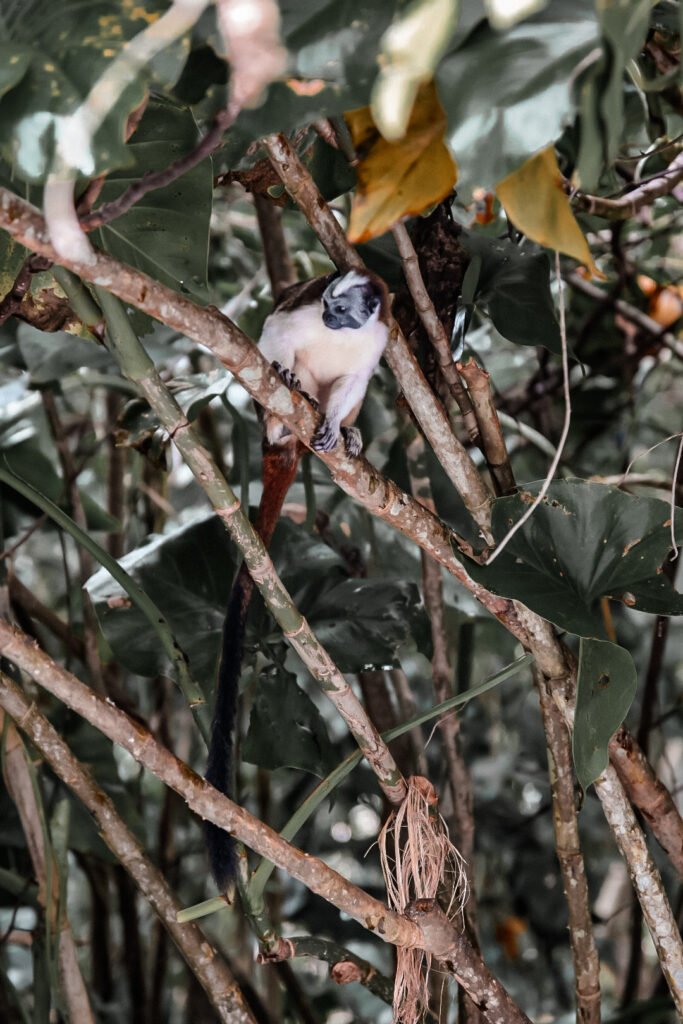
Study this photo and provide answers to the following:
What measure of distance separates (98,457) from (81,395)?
0.50 ft

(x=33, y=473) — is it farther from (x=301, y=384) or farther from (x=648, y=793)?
(x=648, y=793)

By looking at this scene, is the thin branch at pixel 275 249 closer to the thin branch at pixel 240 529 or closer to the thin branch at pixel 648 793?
the thin branch at pixel 240 529

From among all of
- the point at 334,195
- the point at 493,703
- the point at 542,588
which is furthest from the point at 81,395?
the point at 542,588

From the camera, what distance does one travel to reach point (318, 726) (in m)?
1.04

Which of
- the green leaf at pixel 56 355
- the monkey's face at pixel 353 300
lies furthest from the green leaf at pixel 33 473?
the monkey's face at pixel 353 300

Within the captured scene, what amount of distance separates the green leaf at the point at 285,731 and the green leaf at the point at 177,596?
2.7 inches

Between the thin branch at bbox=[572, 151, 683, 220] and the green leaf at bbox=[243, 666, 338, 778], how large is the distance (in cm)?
57

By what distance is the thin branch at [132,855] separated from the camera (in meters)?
0.83

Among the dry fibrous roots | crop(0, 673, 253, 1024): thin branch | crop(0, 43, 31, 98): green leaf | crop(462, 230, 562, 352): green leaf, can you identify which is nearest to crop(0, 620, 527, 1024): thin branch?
the dry fibrous roots

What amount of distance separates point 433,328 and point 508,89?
321mm

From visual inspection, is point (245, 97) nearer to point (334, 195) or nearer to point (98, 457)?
point (334, 195)

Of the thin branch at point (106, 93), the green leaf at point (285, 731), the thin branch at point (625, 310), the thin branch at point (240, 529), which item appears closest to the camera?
the thin branch at point (106, 93)

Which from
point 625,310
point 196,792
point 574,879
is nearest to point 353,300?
point 196,792

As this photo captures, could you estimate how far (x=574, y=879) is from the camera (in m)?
0.88
